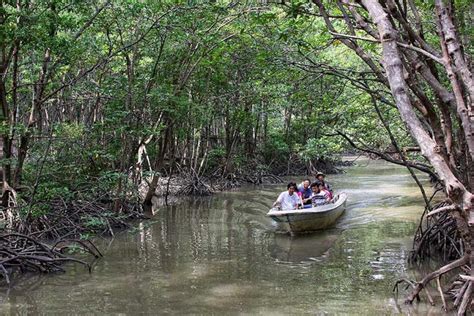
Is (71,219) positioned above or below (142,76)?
below

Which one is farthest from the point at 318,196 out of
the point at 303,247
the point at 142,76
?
the point at 142,76

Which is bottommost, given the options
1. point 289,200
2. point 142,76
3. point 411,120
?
point 289,200

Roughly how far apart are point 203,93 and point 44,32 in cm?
951

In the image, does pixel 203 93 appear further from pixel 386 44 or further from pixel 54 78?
pixel 386 44

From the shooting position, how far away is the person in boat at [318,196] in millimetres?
12978

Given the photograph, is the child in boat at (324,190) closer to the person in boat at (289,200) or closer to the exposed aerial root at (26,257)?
the person in boat at (289,200)

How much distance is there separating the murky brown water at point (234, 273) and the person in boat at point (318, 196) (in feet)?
2.48

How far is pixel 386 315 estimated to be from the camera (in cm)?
636

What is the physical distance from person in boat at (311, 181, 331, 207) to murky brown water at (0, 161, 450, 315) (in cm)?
76

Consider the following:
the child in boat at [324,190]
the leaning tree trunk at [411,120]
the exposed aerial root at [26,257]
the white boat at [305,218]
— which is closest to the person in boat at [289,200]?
the white boat at [305,218]

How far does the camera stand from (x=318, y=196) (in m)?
13.1

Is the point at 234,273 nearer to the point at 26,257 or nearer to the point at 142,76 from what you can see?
the point at 26,257

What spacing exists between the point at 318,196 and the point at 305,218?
4.93 ft

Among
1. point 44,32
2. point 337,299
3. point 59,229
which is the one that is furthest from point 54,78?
point 337,299
